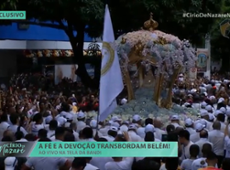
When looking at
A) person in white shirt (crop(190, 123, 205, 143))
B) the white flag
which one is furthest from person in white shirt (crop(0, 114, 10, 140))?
person in white shirt (crop(190, 123, 205, 143))

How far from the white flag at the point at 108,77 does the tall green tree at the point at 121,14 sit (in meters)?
9.56

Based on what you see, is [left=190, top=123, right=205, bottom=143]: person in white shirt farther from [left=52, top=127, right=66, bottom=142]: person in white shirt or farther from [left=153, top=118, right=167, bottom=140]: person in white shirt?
[left=52, top=127, right=66, bottom=142]: person in white shirt

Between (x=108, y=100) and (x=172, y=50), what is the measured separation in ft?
17.2

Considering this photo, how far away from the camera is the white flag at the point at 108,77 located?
8.95 metres

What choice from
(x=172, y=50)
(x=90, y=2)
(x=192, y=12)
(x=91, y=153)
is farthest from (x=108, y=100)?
Answer: (x=192, y=12)

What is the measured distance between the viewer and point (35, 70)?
1126 inches

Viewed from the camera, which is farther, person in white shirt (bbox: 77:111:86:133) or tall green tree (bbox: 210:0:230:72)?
tall green tree (bbox: 210:0:230:72)

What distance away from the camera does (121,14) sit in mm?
21797

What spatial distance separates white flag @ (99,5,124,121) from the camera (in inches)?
352

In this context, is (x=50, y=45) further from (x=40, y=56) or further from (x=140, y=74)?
(x=140, y=74)

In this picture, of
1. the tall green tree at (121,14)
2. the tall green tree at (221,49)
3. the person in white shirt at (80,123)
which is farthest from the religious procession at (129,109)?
the tall green tree at (221,49)

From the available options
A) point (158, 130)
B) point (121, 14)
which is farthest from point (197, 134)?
point (121, 14)

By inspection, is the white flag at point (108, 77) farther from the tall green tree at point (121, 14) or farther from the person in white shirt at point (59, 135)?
the tall green tree at point (121, 14)

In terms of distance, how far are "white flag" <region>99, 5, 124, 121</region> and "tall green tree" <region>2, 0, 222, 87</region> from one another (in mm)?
9555
